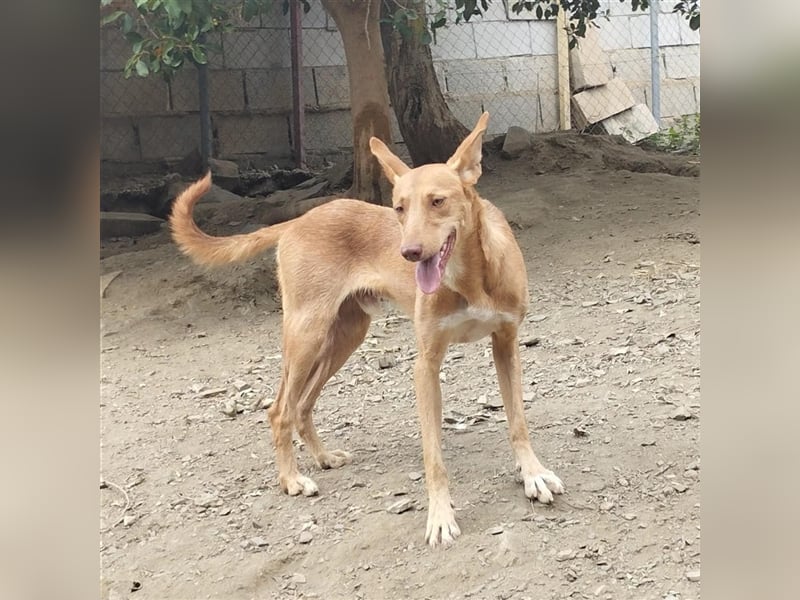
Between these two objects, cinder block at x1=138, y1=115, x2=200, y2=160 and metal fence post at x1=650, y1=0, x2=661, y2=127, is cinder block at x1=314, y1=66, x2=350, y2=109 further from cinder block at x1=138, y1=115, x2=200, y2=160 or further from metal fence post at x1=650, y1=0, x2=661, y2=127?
metal fence post at x1=650, y1=0, x2=661, y2=127

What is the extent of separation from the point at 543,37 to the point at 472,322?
3.33 m

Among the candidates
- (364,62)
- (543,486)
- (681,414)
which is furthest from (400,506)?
(364,62)

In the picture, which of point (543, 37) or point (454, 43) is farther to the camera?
point (543, 37)

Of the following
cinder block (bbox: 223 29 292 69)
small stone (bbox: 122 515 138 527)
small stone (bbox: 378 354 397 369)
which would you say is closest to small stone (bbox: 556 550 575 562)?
small stone (bbox: 122 515 138 527)

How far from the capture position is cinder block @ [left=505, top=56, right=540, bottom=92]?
562 cm

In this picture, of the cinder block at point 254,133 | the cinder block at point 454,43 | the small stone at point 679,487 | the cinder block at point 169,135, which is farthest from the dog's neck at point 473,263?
the cinder block at point 169,135

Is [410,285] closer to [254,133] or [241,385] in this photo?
[241,385]

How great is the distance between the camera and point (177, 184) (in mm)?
6586

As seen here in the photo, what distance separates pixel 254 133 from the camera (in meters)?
6.48

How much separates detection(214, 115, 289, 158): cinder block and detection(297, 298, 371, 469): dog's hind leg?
10.7 feet

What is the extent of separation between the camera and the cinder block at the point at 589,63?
5.82 meters

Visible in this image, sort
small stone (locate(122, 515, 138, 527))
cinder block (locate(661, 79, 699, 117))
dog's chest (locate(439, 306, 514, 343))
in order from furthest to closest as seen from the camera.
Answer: cinder block (locate(661, 79, 699, 117)) → small stone (locate(122, 515, 138, 527)) → dog's chest (locate(439, 306, 514, 343))

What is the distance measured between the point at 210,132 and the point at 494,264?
13.8 feet
